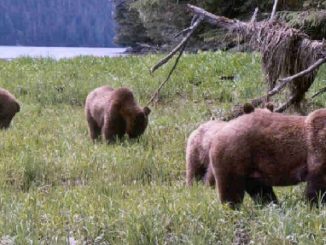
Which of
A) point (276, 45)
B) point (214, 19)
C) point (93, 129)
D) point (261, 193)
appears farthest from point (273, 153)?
point (93, 129)

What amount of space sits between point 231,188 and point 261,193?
0.42 meters

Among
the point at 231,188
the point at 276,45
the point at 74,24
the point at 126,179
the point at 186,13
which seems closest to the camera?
the point at 231,188

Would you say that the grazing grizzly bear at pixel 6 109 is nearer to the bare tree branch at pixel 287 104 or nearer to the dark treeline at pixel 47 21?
the bare tree branch at pixel 287 104

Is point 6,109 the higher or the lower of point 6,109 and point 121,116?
the lower

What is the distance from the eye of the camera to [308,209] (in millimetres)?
5211

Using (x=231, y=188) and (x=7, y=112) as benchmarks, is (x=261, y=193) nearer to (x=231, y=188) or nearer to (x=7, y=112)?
(x=231, y=188)

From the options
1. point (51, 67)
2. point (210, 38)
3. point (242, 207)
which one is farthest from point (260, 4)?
point (242, 207)

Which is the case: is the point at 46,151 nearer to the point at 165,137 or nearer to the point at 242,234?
the point at 165,137

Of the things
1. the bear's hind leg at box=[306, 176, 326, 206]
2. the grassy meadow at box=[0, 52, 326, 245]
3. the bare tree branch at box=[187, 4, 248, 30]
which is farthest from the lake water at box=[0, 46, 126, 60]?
the bear's hind leg at box=[306, 176, 326, 206]

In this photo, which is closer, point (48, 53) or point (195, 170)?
point (195, 170)

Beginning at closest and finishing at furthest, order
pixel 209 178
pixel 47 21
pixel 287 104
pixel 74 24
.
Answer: pixel 209 178 → pixel 287 104 → pixel 74 24 → pixel 47 21

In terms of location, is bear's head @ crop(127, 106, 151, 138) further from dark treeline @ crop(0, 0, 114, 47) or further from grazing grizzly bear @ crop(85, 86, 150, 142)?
dark treeline @ crop(0, 0, 114, 47)

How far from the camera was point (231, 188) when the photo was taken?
532 centimetres

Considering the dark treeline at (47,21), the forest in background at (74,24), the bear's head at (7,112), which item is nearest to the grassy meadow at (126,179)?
the bear's head at (7,112)
